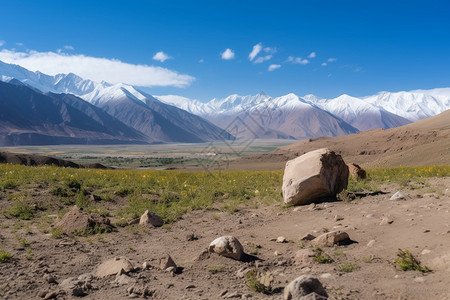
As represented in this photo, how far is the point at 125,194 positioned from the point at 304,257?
8.89 meters

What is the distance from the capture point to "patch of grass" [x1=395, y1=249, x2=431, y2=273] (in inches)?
201

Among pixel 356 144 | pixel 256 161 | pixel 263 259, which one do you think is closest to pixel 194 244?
pixel 263 259

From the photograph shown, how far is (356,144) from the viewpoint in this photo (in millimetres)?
84250

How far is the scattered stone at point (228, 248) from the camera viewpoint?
6.44 metres

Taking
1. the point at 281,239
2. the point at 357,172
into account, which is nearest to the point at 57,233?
the point at 281,239

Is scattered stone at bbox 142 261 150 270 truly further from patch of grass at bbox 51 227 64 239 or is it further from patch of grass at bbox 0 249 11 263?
patch of grass at bbox 51 227 64 239

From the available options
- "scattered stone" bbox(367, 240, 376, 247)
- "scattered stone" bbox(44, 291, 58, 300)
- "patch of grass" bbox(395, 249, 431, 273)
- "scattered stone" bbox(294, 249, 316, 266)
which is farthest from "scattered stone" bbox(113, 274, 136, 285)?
"scattered stone" bbox(367, 240, 376, 247)

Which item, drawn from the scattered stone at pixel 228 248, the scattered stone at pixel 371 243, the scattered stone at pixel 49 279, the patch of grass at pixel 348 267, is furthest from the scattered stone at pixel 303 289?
the scattered stone at pixel 49 279

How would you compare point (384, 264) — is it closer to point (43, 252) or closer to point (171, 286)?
point (171, 286)

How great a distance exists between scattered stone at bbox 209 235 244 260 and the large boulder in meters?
4.97

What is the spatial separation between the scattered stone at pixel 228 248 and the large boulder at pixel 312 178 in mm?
4973

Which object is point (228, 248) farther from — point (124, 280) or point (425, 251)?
point (425, 251)

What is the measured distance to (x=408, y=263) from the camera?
5293 millimetres

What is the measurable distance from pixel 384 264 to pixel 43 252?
278 inches
